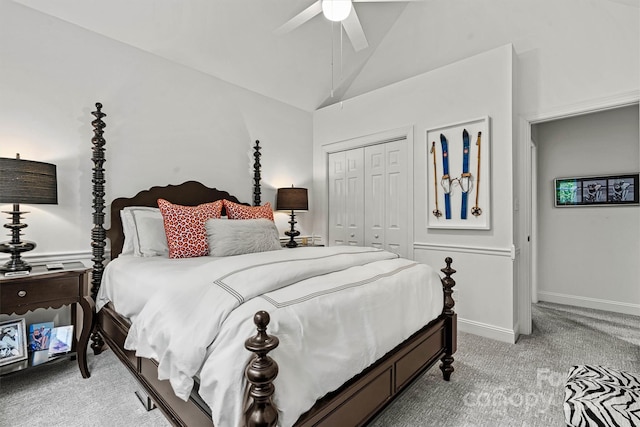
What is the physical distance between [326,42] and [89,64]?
2.48 metres

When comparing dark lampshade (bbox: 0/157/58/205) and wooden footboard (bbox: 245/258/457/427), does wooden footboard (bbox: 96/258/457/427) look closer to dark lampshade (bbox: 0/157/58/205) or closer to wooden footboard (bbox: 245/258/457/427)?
wooden footboard (bbox: 245/258/457/427)

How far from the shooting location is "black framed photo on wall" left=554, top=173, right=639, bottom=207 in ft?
11.7

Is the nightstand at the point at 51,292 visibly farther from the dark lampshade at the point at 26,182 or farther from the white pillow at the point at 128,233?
the dark lampshade at the point at 26,182

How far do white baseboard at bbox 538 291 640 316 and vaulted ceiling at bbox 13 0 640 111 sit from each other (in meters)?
2.97

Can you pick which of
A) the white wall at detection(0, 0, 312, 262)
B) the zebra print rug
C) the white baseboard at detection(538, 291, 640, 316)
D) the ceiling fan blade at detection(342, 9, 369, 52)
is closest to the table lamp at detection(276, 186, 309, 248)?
the white wall at detection(0, 0, 312, 262)

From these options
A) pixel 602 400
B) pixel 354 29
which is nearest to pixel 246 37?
pixel 354 29

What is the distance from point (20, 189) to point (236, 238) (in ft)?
4.61

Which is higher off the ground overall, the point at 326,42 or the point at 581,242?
the point at 326,42

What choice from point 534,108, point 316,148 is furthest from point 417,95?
point 316,148

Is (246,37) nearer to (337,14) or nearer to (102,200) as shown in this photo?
(337,14)

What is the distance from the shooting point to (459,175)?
10.5 feet

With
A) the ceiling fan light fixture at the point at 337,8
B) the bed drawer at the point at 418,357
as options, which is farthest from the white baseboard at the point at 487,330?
the ceiling fan light fixture at the point at 337,8

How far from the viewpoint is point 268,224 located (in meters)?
2.96

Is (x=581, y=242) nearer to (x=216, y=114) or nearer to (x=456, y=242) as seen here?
(x=456, y=242)
